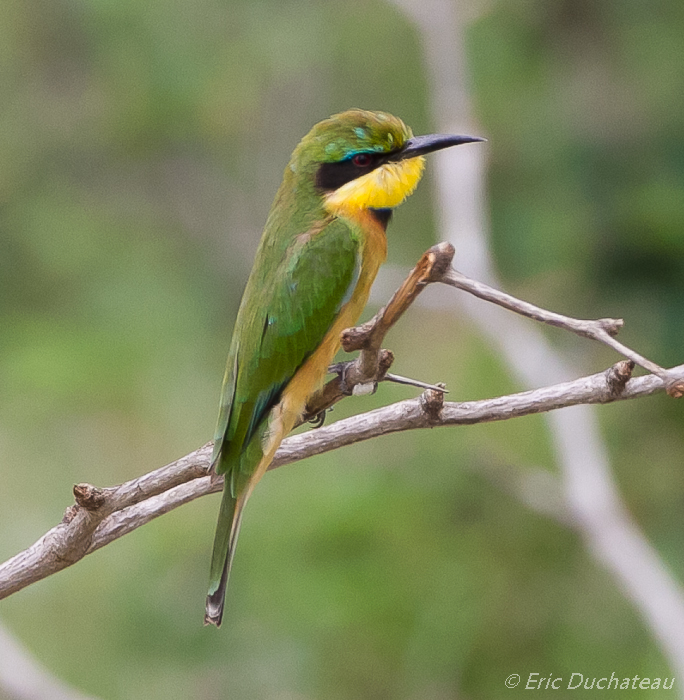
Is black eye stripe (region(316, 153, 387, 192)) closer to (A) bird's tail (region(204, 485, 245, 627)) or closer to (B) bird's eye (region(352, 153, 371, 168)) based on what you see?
(B) bird's eye (region(352, 153, 371, 168))

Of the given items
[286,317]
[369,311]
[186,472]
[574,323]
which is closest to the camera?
[574,323]

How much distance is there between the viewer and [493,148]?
5508 millimetres

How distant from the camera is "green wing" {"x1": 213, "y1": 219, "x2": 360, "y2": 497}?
88.0 inches

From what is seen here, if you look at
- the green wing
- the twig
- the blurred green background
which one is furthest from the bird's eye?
the blurred green background

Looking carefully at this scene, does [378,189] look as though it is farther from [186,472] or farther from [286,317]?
[186,472]

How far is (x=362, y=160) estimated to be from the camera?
234 cm

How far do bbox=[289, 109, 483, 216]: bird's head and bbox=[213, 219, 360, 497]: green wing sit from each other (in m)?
0.09

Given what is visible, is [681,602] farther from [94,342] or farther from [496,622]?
[94,342]

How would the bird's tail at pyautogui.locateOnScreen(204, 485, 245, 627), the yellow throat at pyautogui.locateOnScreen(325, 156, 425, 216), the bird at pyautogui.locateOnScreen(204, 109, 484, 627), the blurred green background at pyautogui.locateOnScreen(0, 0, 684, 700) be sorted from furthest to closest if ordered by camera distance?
1. the blurred green background at pyautogui.locateOnScreen(0, 0, 684, 700)
2. the yellow throat at pyautogui.locateOnScreen(325, 156, 425, 216)
3. the bird at pyautogui.locateOnScreen(204, 109, 484, 627)
4. the bird's tail at pyautogui.locateOnScreen(204, 485, 245, 627)

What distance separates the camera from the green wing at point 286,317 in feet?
7.34

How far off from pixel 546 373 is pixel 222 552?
7.31 feet

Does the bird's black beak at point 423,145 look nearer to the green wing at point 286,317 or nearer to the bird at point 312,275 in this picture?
the bird at point 312,275

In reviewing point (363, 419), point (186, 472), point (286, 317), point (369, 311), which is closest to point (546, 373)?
point (369, 311)

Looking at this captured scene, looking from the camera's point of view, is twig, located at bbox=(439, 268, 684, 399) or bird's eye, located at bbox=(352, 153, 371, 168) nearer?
twig, located at bbox=(439, 268, 684, 399)
